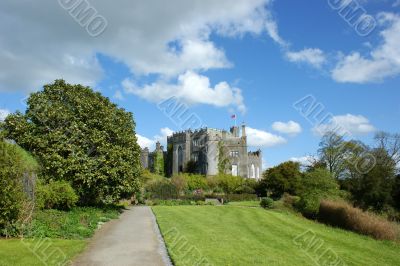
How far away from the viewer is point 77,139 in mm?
24906

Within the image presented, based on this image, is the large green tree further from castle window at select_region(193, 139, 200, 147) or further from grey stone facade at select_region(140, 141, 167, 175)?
grey stone facade at select_region(140, 141, 167, 175)

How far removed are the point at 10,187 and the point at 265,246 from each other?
32.5ft

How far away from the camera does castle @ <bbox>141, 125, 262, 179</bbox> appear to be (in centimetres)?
6538

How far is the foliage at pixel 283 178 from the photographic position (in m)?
49.3

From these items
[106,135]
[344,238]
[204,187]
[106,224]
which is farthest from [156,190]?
[344,238]

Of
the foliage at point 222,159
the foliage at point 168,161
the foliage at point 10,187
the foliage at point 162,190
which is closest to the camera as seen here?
the foliage at point 10,187

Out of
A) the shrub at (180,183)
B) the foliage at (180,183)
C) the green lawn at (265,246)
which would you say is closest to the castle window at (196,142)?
the foliage at (180,183)

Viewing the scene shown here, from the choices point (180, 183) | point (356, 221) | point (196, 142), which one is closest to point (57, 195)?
point (356, 221)

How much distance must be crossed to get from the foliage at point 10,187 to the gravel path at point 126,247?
3.19m

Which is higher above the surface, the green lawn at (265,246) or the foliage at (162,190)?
the foliage at (162,190)

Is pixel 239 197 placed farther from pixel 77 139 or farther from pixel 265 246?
pixel 265 246

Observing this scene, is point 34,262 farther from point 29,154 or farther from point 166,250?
point 29,154

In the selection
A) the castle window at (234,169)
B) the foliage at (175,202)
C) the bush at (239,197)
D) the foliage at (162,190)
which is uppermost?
the castle window at (234,169)

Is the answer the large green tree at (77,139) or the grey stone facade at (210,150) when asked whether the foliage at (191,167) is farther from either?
the large green tree at (77,139)
